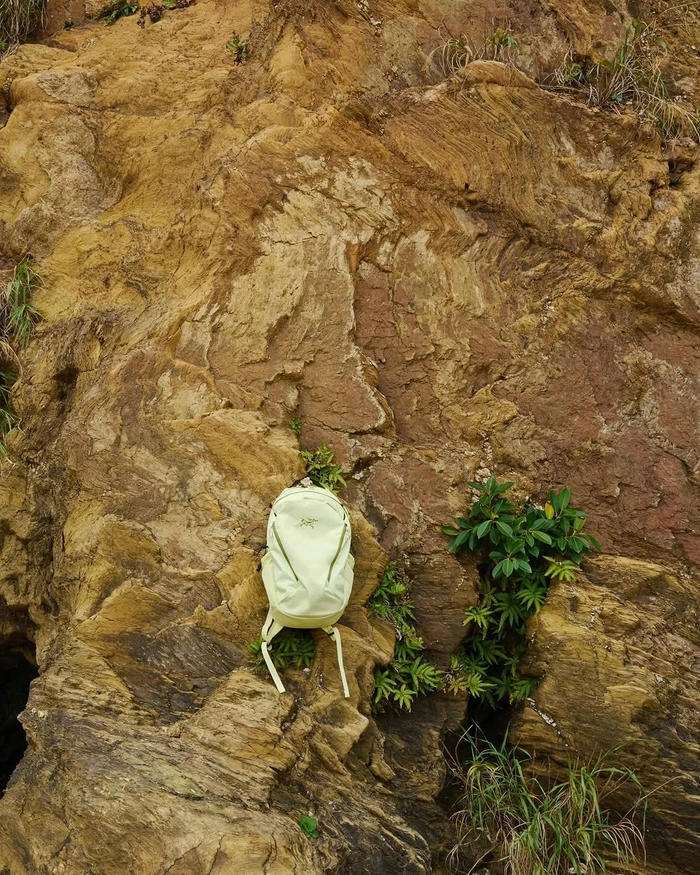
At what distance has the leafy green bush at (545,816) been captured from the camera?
4.39m

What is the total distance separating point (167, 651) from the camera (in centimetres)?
446

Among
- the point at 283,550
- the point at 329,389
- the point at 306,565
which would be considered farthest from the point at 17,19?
the point at 306,565

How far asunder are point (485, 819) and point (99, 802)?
215 cm

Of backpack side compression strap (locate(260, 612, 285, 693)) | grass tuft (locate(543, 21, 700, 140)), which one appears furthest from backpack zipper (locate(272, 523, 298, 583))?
grass tuft (locate(543, 21, 700, 140))

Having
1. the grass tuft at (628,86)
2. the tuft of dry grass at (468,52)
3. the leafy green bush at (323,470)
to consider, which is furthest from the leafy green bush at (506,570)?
the tuft of dry grass at (468,52)

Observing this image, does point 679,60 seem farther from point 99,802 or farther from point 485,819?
point 99,802

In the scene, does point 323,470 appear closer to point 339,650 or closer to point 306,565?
point 306,565

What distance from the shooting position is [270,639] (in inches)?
172

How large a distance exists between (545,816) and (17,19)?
6.97 meters

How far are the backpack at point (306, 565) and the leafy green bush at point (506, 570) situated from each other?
0.84 m

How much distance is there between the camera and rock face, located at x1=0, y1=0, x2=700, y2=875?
4289 millimetres

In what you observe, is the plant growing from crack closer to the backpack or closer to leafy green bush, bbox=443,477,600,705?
the backpack

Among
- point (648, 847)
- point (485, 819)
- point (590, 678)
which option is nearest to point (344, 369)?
point (590, 678)

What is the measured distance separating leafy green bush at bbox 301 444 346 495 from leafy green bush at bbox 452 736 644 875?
67.5 inches
